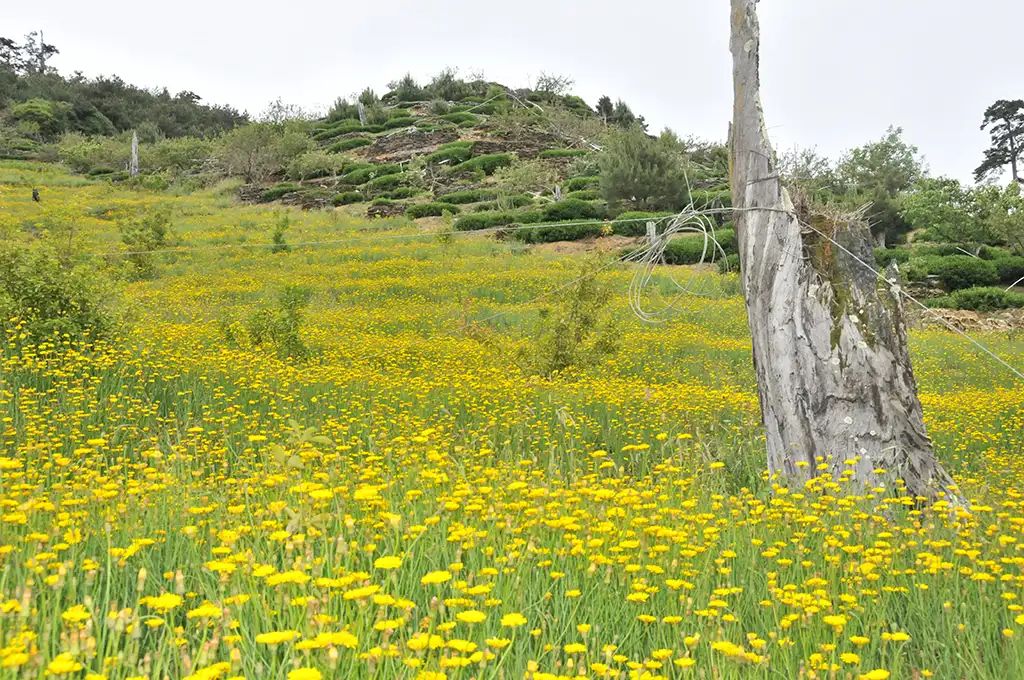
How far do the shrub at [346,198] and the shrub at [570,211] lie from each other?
10.4 metres

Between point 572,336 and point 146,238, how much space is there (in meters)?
14.4

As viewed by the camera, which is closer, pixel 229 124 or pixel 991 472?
pixel 991 472

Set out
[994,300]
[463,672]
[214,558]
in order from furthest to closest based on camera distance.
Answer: [994,300]
[214,558]
[463,672]

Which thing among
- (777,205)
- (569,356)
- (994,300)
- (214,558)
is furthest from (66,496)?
(994,300)

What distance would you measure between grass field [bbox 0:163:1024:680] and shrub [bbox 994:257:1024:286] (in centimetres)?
1972

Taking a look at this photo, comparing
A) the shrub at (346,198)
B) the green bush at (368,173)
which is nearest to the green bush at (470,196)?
the shrub at (346,198)

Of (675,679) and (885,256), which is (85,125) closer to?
(885,256)

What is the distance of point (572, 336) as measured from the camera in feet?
38.6

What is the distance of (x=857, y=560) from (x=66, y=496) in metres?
3.15

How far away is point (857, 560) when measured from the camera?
124 inches

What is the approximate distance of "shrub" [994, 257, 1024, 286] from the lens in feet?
91.5

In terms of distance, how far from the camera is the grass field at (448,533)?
2.10 metres

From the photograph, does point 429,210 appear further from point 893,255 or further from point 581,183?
point 893,255

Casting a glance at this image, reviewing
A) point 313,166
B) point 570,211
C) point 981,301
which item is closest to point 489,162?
point 313,166
